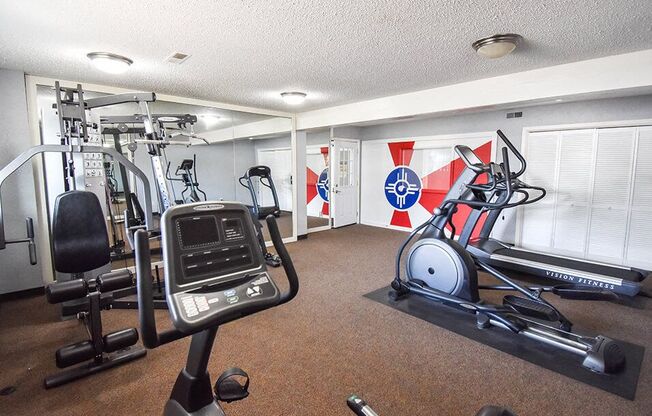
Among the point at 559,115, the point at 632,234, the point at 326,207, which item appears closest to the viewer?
the point at 632,234

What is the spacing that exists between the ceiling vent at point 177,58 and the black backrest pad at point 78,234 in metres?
1.37

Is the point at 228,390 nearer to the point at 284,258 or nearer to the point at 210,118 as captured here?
the point at 284,258

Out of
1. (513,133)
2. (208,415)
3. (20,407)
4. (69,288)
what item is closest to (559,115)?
(513,133)

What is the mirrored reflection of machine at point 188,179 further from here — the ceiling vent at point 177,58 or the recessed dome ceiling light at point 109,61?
the ceiling vent at point 177,58

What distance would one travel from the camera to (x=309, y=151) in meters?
8.03

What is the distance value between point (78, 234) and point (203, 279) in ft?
7.80

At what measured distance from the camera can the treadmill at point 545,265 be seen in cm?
325

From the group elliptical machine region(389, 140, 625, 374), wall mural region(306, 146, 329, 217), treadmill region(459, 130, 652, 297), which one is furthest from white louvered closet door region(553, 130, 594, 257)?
wall mural region(306, 146, 329, 217)

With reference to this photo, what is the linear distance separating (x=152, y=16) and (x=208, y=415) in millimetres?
2321

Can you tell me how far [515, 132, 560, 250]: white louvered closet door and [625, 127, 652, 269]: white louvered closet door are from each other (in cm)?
83

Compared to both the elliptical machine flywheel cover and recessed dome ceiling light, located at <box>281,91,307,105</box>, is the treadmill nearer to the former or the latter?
the elliptical machine flywheel cover

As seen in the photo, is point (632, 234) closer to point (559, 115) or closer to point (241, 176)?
point (559, 115)

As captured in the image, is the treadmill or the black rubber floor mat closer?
the black rubber floor mat

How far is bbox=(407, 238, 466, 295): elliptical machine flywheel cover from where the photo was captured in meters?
3.02
